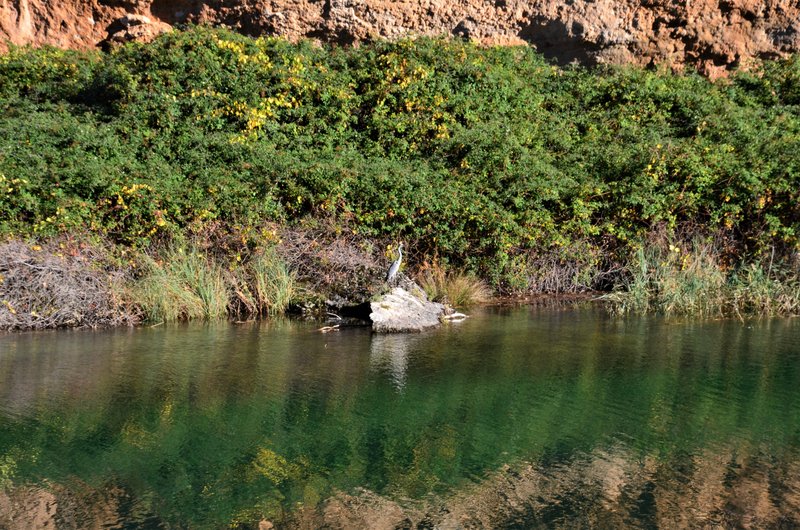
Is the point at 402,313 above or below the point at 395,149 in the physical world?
below

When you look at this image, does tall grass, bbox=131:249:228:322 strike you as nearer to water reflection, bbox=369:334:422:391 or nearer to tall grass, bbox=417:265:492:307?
water reflection, bbox=369:334:422:391

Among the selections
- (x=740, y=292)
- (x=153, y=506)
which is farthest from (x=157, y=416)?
(x=740, y=292)

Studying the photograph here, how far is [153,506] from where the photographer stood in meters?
4.52

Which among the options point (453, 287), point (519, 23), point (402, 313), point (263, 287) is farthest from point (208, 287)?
point (519, 23)

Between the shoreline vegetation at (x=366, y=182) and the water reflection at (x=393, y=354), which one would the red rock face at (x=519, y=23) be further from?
the water reflection at (x=393, y=354)

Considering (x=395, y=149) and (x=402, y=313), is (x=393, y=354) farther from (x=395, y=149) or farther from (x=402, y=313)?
(x=395, y=149)

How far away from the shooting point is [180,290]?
37.8ft

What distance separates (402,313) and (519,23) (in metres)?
10.8

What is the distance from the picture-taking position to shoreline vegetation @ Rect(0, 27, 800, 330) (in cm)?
1171

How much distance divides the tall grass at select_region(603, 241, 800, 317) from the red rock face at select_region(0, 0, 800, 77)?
7.89m

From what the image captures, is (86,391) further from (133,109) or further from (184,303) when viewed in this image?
(133,109)

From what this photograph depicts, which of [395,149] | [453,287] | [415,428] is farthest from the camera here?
[395,149]

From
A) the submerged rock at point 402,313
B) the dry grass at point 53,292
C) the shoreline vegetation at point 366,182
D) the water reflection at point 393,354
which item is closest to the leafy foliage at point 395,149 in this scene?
the shoreline vegetation at point 366,182

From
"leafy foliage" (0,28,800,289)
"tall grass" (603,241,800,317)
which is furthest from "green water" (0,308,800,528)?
"leafy foliage" (0,28,800,289)
